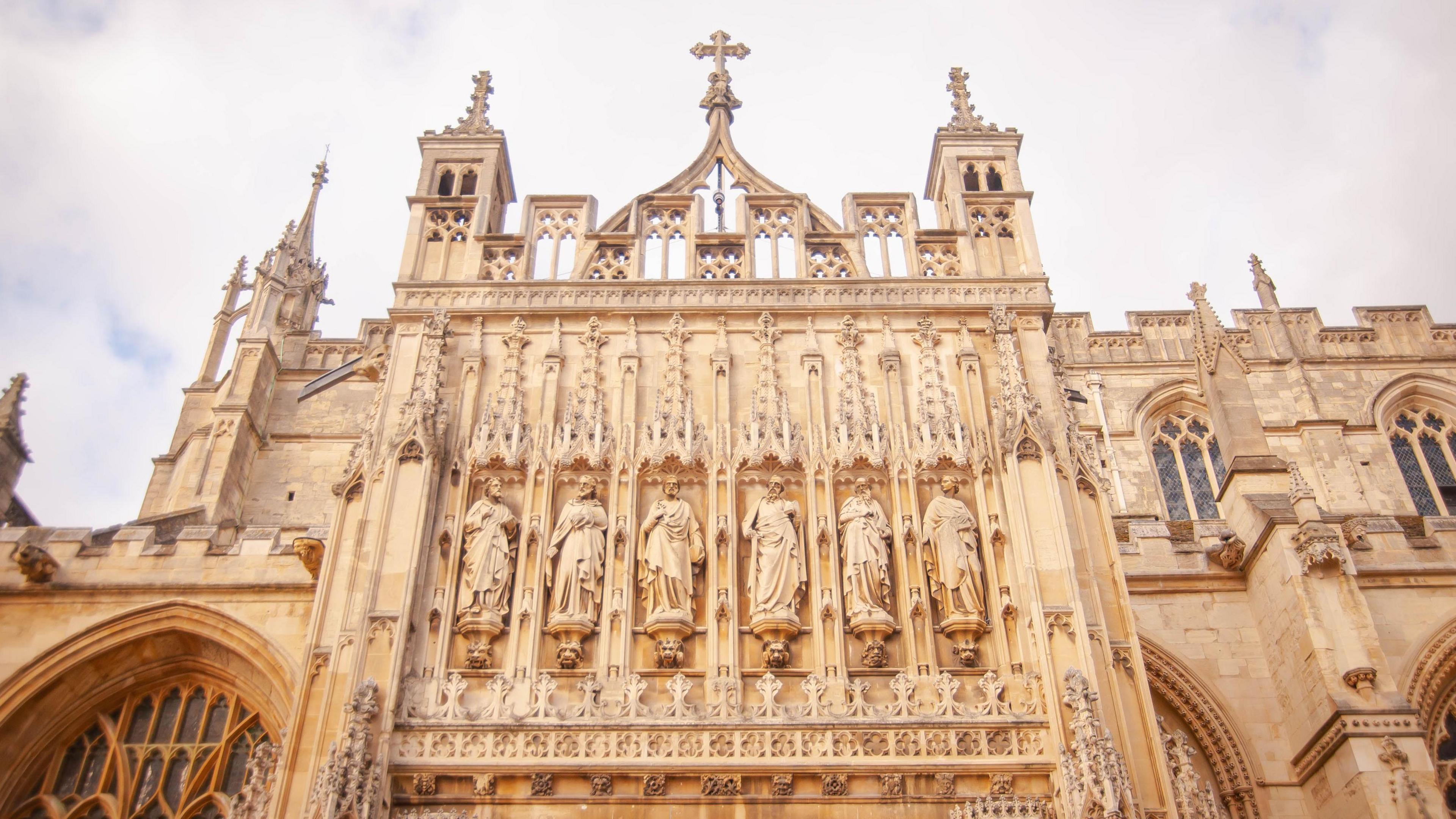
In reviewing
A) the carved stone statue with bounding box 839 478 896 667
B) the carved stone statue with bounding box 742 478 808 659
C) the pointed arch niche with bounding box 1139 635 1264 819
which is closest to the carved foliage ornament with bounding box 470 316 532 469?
the carved stone statue with bounding box 742 478 808 659

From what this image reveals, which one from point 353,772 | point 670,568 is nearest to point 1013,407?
point 670,568

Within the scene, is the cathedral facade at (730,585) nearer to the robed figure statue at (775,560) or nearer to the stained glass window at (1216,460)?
the robed figure statue at (775,560)

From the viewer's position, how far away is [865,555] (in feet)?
38.3

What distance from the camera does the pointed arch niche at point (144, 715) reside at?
12.7 meters

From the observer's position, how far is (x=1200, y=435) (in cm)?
2539

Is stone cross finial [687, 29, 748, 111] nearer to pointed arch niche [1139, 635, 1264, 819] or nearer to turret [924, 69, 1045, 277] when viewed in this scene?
turret [924, 69, 1045, 277]

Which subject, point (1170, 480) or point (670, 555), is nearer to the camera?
point (670, 555)

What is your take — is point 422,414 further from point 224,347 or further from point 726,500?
point 224,347

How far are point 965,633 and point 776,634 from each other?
1.68 m

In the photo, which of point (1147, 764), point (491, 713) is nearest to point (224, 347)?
point (491, 713)

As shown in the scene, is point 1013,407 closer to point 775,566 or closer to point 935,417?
point 935,417

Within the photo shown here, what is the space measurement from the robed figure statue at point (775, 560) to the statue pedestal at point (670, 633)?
627 mm

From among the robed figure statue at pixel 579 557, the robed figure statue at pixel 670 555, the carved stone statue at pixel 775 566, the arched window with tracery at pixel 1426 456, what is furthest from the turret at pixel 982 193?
A: the arched window with tracery at pixel 1426 456

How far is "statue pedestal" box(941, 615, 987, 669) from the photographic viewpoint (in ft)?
36.8
